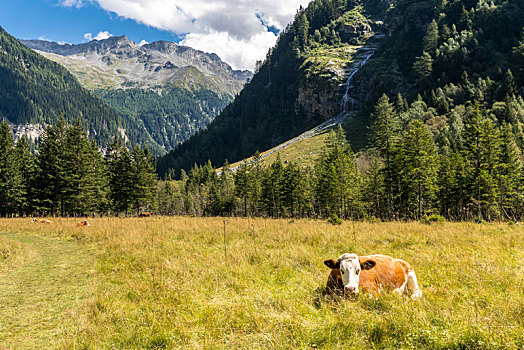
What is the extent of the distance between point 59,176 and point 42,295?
37.1m

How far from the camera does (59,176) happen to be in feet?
119

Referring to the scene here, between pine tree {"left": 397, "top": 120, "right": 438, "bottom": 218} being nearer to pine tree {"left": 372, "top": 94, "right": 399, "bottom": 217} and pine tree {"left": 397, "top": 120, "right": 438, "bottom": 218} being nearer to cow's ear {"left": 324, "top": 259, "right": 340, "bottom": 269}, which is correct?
pine tree {"left": 372, "top": 94, "right": 399, "bottom": 217}

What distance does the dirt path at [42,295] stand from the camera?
4.98 m

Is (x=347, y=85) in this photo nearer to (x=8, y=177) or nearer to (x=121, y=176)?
(x=121, y=176)

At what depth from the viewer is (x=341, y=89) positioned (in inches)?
6078

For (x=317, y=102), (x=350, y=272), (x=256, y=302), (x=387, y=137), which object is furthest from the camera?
(x=317, y=102)

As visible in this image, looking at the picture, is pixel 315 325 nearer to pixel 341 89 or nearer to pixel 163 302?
pixel 163 302

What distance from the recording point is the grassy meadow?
3.80 metres

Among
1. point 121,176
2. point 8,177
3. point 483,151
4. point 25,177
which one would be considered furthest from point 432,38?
point 8,177

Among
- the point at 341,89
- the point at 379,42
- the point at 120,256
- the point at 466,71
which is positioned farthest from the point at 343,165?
the point at 379,42

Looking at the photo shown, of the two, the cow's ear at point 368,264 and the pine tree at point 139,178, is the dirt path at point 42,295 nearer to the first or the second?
the cow's ear at point 368,264

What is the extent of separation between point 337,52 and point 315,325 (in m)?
204

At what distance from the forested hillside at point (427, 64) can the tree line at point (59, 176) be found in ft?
243

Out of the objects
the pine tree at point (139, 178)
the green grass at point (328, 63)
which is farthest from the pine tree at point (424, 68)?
the pine tree at point (139, 178)
